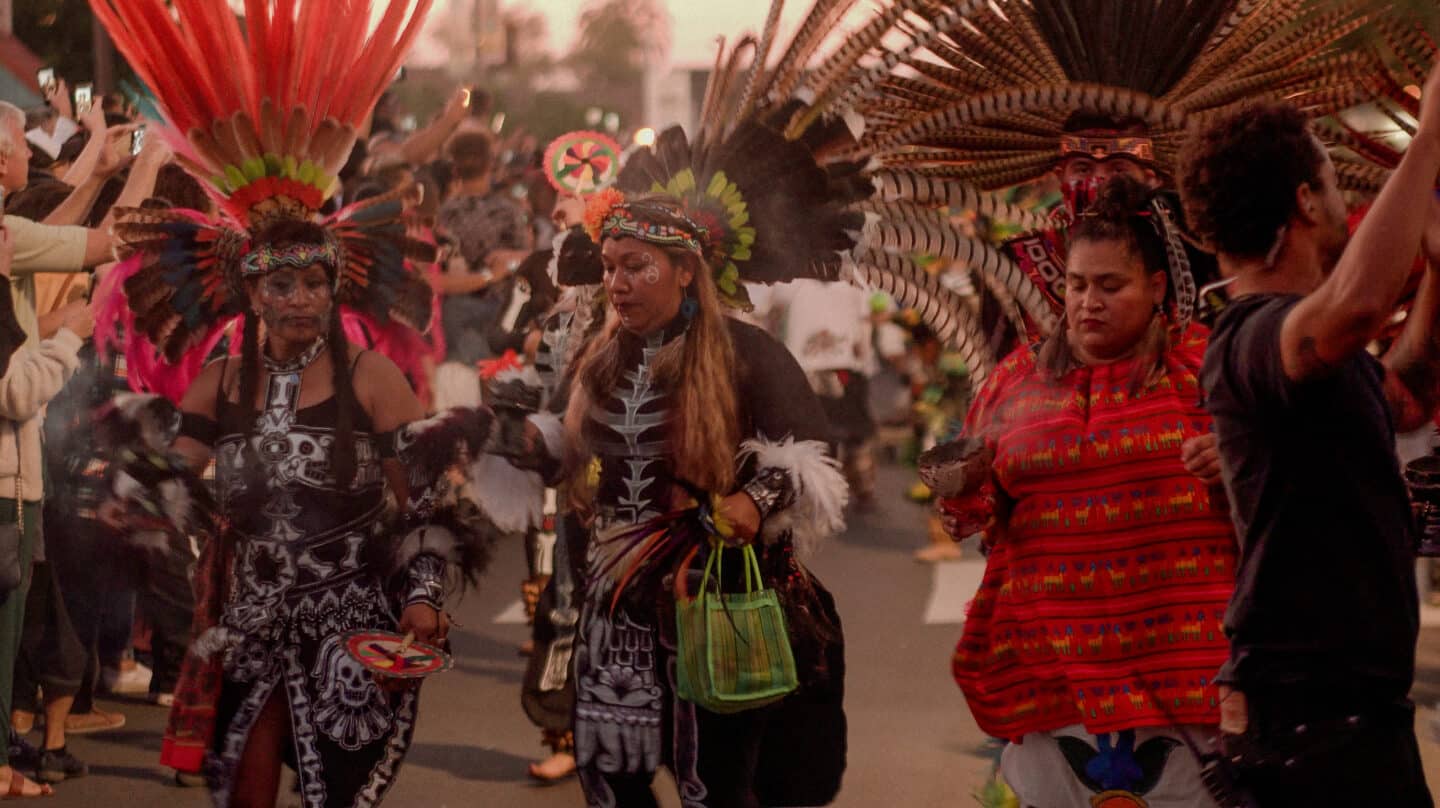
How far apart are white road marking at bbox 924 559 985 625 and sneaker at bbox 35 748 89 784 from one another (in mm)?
4519

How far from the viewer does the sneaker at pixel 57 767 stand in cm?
704

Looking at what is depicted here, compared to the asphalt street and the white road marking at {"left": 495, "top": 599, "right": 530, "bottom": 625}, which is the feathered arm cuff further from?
the white road marking at {"left": 495, "top": 599, "right": 530, "bottom": 625}

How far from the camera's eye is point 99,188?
23.3 ft

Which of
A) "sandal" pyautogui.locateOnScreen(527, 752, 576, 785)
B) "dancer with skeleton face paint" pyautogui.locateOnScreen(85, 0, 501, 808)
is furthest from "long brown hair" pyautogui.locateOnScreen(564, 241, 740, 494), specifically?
"sandal" pyautogui.locateOnScreen(527, 752, 576, 785)

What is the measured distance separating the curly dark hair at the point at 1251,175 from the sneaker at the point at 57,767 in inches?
210

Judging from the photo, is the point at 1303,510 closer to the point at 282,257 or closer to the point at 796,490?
the point at 796,490

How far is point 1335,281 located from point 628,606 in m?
2.39

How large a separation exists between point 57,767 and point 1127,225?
15.7 feet

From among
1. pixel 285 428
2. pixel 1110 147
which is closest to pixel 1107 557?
pixel 1110 147

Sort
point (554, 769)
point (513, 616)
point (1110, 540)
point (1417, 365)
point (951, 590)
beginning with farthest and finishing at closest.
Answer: point (951, 590), point (513, 616), point (554, 769), point (1110, 540), point (1417, 365)

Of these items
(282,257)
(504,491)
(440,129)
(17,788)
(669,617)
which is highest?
(440,129)

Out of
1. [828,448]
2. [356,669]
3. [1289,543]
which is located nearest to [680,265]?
[828,448]

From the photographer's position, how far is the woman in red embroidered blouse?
13.3ft

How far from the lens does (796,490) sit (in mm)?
4676
